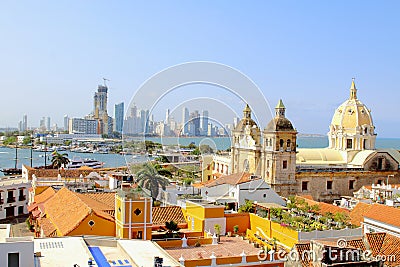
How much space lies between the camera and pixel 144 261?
10719 mm

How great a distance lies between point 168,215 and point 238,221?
8.23 feet

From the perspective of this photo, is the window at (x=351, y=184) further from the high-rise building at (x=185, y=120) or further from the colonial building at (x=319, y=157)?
the high-rise building at (x=185, y=120)

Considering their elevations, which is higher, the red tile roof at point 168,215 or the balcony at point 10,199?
the red tile roof at point 168,215

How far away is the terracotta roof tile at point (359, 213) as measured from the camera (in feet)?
60.9

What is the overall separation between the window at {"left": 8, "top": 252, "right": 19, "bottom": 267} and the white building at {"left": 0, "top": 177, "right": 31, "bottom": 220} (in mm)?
18069

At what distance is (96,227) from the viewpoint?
15.1m

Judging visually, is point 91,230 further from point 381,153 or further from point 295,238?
point 381,153

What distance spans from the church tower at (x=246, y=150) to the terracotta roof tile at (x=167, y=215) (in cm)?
1359

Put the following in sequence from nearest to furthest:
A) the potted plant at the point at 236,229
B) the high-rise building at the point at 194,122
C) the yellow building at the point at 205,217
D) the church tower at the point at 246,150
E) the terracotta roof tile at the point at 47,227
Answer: the terracotta roof tile at the point at 47,227
the high-rise building at the point at 194,122
the yellow building at the point at 205,217
the potted plant at the point at 236,229
the church tower at the point at 246,150

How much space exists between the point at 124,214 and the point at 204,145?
5.65 meters

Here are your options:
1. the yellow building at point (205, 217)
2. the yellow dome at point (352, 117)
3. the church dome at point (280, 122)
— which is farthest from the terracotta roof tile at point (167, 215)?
the yellow dome at point (352, 117)

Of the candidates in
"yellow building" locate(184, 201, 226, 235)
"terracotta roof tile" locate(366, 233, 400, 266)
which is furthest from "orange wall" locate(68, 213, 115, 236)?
"terracotta roof tile" locate(366, 233, 400, 266)

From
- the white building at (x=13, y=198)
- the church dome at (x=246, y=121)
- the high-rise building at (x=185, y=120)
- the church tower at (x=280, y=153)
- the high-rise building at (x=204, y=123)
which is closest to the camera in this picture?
the high-rise building at (x=185, y=120)

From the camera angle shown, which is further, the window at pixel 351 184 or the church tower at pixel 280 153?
the window at pixel 351 184
